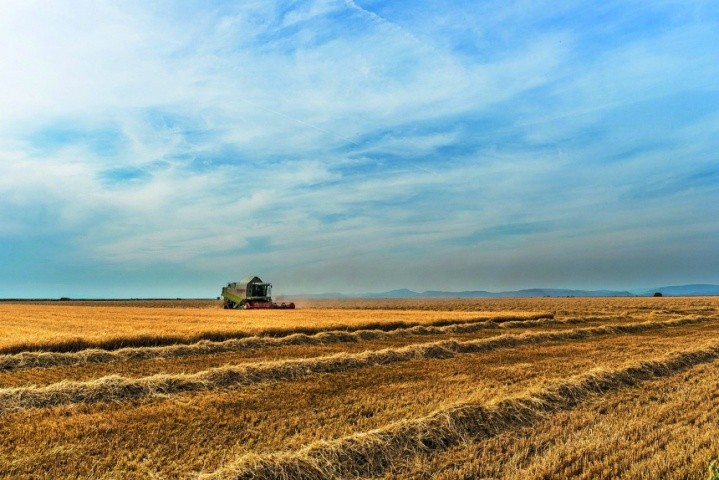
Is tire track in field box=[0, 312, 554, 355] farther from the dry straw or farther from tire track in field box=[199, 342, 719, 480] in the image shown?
tire track in field box=[199, 342, 719, 480]

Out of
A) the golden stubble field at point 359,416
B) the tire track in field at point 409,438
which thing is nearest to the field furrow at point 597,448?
the golden stubble field at point 359,416

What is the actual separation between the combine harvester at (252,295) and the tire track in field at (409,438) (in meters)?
33.6

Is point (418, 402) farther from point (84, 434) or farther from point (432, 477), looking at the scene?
point (84, 434)

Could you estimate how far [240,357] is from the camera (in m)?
14.1

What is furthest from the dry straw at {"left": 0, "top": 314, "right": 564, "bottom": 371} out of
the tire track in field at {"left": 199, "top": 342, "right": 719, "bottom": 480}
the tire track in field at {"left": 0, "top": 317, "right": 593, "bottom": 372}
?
the tire track in field at {"left": 199, "top": 342, "right": 719, "bottom": 480}

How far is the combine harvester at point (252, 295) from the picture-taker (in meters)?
41.1

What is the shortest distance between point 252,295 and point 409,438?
37.4m

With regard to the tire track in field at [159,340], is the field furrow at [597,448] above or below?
below

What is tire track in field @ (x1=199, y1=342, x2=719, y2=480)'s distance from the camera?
5.10 metres

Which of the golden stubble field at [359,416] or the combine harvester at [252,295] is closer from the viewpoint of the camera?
the golden stubble field at [359,416]

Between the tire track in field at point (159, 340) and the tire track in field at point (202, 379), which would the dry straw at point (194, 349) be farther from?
the tire track in field at point (202, 379)

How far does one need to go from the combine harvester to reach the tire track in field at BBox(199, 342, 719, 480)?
33.6 metres

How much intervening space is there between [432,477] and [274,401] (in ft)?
12.9

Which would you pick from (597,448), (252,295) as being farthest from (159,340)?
(252,295)
